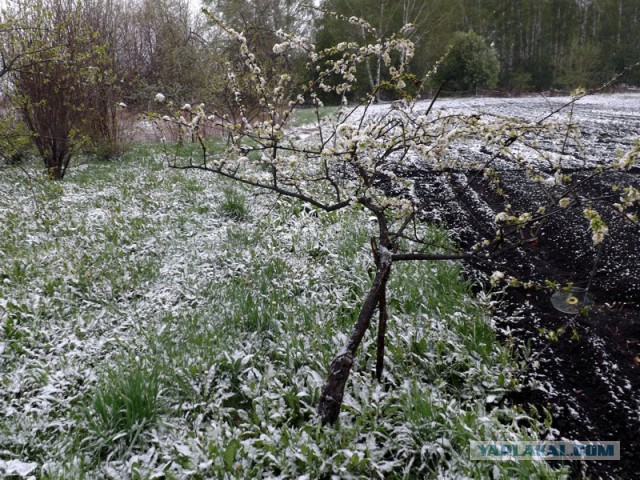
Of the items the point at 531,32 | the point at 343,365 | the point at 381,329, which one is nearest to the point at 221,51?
the point at 381,329

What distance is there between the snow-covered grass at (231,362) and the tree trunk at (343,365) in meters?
0.12

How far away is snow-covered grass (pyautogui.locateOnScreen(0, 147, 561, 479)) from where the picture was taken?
2.40 metres

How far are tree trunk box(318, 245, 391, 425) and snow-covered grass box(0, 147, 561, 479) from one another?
0.39 ft

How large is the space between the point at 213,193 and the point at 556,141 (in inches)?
321

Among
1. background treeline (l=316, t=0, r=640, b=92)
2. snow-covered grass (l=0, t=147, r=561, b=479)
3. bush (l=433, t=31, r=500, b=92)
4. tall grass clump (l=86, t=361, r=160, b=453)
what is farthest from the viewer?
background treeline (l=316, t=0, r=640, b=92)

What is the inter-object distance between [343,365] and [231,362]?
1029mm

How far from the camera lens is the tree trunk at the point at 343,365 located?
2.54 m

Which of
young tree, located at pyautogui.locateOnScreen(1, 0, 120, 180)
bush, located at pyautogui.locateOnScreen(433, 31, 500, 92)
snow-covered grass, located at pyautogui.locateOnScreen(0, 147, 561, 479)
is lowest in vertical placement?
snow-covered grass, located at pyautogui.locateOnScreen(0, 147, 561, 479)

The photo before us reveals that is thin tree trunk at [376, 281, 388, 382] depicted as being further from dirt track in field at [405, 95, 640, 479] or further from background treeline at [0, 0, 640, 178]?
background treeline at [0, 0, 640, 178]

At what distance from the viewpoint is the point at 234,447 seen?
7.80 feet

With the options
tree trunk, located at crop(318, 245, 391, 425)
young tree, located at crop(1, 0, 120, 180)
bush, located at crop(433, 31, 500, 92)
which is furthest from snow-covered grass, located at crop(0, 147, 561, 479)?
bush, located at crop(433, 31, 500, 92)

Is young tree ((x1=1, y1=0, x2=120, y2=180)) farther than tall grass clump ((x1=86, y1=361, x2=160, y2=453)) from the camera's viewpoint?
Yes

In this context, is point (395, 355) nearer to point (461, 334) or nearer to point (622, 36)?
point (461, 334)

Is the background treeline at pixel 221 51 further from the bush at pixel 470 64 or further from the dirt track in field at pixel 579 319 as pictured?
the dirt track in field at pixel 579 319
